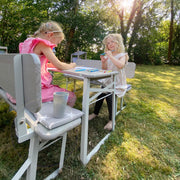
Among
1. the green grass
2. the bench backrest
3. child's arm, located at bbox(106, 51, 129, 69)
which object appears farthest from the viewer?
child's arm, located at bbox(106, 51, 129, 69)

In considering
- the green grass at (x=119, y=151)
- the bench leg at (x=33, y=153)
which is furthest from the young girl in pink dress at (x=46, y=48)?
the green grass at (x=119, y=151)

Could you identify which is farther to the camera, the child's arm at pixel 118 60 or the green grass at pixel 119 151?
the child's arm at pixel 118 60

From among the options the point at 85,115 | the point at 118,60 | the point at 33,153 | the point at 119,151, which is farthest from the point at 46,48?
the point at 119,151

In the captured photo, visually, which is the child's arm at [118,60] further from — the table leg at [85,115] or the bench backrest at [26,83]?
the bench backrest at [26,83]

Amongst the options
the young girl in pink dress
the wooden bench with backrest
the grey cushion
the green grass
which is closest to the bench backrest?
the wooden bench with backrest

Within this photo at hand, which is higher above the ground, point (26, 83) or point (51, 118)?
point (26, 83)

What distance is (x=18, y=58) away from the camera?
646 millimetres

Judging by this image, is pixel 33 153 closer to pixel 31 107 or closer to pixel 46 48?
pixel 31 107

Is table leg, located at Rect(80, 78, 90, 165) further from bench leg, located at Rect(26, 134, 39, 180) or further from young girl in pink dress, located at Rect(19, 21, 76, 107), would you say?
bench leg, located at Rect(26, 134, 39, 180)

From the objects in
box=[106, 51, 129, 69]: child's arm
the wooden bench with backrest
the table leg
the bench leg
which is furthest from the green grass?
box=[106, 51, 129, 69]: child's arm

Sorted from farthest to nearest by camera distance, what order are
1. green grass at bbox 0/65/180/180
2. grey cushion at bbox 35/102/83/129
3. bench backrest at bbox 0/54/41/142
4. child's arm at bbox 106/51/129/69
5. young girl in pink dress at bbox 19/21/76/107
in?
child's arm at bbox 106/51/129/69 → green grass at bbox 0/65/180/180 → young girl in pink dress at bbox 19/21/76/107 → grey cushion at bbox 35/102/83/129 → bench backrest at bbox 0/54/41/142

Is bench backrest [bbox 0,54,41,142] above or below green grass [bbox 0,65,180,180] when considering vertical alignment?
above

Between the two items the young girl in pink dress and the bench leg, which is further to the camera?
the young girl in pink dress

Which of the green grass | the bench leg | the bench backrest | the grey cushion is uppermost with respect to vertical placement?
the bench backrest
